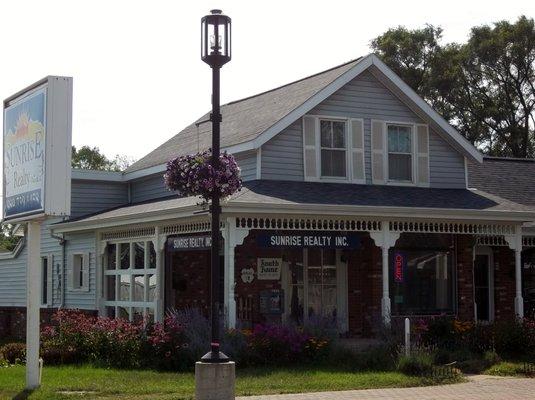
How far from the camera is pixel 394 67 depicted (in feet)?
168

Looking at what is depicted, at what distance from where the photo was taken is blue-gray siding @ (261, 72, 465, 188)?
75.4 feet

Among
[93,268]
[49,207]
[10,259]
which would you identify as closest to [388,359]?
[49,207]

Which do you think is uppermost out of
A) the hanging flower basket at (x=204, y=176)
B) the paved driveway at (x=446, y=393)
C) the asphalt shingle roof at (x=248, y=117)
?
the asphalt shingle roof at (x=248, y=117)

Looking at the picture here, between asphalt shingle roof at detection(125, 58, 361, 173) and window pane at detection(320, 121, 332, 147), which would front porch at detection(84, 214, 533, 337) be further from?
asphalt shingle roof at detection(125, 58, 361, 173)

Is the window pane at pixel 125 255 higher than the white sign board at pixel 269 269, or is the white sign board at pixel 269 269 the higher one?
the window pane at pixel 125 255

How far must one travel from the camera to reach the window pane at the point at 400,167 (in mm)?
24438

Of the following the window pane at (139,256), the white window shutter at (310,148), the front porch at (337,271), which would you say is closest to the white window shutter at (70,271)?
the front porch at (337,271)

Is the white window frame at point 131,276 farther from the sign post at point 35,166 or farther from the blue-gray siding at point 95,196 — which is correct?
the sign post at point 35,166

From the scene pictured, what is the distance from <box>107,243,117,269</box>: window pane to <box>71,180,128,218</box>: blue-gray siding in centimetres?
300

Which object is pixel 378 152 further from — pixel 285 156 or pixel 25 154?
pixel 25 154

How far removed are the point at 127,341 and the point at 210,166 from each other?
644 cm

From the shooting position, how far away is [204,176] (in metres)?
13.8

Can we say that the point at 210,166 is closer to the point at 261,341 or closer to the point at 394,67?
the point at 261,341

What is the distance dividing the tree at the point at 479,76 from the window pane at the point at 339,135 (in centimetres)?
2744
